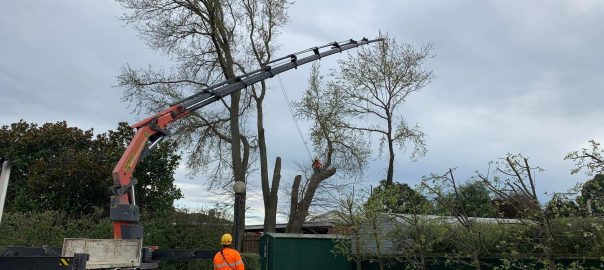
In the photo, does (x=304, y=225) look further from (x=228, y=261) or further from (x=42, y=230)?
(x=228, y=261)

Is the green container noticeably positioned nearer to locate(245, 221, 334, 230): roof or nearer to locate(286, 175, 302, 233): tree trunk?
locate(286, 175, 302, 233): tree trunk

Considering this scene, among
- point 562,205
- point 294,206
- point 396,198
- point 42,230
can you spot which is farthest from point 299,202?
point 562,205

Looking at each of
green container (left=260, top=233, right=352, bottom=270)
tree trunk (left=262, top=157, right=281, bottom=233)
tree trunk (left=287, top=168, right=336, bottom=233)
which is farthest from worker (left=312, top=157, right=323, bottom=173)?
green container (left=260, top=233, right=352, bottom=270)

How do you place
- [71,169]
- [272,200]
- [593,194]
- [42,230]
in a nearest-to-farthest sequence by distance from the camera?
[593,194] < [42,230] < [71,169] < [272,200]

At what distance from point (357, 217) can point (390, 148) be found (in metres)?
11.0

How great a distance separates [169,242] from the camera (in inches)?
687

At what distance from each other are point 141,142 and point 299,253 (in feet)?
27.3

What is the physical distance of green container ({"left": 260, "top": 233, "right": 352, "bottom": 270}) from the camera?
18688mm

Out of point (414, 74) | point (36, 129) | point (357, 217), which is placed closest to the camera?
point (357, 217)

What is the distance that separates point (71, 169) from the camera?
2075cm

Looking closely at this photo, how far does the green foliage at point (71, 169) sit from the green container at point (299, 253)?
160 inches

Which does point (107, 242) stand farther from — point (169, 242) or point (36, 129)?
point (36, 129)

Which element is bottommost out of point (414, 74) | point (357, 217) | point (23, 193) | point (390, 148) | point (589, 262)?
point (589, 262)

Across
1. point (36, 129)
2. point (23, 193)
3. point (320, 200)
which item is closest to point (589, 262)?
point (320, 200)
